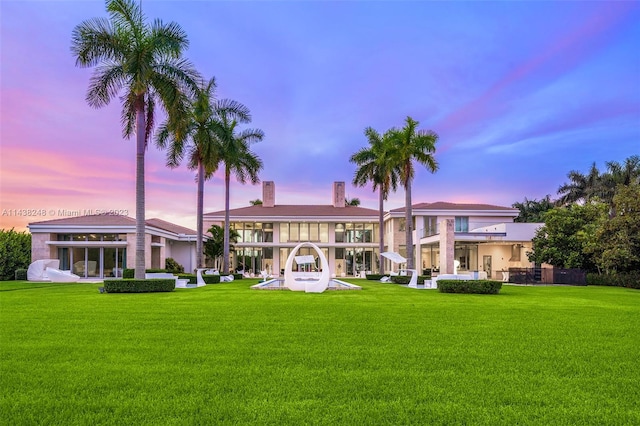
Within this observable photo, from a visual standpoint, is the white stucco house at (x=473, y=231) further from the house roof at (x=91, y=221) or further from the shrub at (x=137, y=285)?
the house roof at (x=91, y=221)

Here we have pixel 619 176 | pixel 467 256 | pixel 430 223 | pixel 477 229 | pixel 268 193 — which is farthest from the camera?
pixel 268 193

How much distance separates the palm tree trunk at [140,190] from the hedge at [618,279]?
2922 cm

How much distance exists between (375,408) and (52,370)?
15.1 feet

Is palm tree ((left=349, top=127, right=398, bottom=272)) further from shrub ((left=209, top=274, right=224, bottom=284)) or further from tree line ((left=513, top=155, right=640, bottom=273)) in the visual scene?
shrub ((left=209, top=274, right=224, bottom=284))

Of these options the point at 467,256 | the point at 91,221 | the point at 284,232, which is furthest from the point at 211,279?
the point at 467,256

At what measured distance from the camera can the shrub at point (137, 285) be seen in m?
21.6

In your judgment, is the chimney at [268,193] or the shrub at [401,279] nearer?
the shrub at [401,279]

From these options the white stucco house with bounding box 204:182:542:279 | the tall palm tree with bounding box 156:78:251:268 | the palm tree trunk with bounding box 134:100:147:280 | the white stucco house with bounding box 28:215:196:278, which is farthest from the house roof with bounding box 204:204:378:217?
the palm tree trunk with bounding box 134:100:147:280

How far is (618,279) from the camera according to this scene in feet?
106

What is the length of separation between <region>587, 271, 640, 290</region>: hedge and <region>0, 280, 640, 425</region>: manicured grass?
22.0m

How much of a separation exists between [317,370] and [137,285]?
1733cm

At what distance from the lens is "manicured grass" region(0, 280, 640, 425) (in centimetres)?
509

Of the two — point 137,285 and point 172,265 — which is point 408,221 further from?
point 172,265

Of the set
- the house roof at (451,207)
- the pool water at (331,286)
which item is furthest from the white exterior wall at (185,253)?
the pool water at (331,286)
